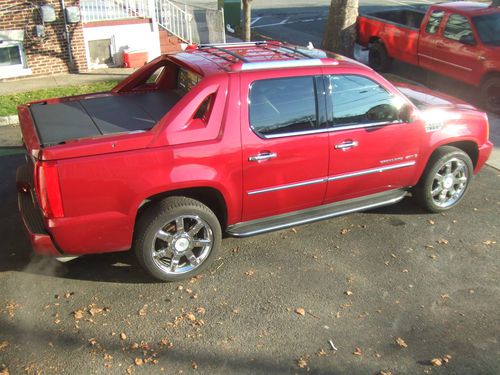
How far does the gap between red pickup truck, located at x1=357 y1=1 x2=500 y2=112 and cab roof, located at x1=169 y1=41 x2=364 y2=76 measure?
230 inches

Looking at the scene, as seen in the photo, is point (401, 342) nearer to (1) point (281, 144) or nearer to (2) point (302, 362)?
(2) point (302, 362)

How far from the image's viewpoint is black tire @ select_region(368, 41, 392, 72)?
12.7 m

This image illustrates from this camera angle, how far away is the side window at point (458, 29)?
10.3 meters

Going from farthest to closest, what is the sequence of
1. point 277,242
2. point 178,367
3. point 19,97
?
point 19,97
point 277,242
point 178,367

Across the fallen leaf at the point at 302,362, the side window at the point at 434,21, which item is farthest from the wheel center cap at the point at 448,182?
the side window at the point at 434,21

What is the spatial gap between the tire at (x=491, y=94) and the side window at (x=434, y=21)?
1.82 m

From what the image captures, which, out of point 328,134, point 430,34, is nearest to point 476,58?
point 430,34

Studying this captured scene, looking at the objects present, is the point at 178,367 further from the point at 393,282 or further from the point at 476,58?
the point at 476,58

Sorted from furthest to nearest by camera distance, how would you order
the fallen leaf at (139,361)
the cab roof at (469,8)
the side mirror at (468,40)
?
the cab roof at (469,8), the side mirror at (468,40), the fallen leaf at (139,361)

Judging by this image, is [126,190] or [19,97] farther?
[19,97]

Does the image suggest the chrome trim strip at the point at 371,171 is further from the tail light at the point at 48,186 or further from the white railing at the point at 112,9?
the white railing at the point at 112,9

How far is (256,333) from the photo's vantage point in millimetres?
3994

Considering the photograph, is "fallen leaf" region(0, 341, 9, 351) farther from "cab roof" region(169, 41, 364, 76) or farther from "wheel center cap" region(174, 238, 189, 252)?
"cab roof" region(169, 41, 364, 76)

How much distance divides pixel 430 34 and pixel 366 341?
8.99m
